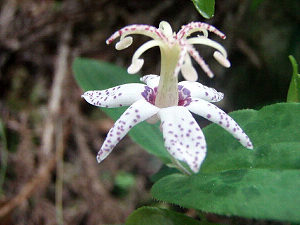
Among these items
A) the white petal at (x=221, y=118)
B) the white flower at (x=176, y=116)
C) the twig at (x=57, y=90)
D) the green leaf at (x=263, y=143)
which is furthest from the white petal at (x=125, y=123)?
the twig at (x=57, y=90)

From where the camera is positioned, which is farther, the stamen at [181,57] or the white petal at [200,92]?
the white petal at [200,92]

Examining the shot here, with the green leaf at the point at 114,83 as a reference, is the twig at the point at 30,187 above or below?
below

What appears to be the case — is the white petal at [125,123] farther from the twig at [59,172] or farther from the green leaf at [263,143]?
the twig at [59,172]

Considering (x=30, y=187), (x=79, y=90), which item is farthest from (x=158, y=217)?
(x=79, y=90)

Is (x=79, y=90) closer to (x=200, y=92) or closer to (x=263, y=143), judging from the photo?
(x=200, y=92)

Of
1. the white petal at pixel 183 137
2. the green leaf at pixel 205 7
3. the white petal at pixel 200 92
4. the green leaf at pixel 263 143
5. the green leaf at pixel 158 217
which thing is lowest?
the green leaf at pixel 158 217

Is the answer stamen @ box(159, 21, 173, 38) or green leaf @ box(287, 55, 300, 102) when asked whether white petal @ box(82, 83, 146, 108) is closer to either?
stamen @ box(159, 21, 173, 38)

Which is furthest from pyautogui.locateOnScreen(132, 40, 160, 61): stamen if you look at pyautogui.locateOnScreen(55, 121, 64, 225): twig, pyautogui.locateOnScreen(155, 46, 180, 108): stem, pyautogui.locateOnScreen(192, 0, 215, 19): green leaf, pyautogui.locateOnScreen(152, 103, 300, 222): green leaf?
pyautogui.locateOnScreen(55, 121, 64, 225): twig

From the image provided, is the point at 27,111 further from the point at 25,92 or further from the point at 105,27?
the point at 105,27
